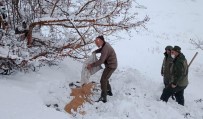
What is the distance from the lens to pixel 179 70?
27.4 ft

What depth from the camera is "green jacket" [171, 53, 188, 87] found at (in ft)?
27.4

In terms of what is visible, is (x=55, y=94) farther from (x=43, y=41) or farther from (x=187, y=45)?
(x=187, y=45)

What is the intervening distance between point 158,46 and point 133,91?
33.6ft

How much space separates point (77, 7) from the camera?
8.94m

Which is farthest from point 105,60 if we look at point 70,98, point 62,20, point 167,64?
point 167,64

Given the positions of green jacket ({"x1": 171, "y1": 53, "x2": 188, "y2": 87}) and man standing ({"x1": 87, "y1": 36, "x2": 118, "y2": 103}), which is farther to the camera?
green jacket ({"x1": 171, "y1": 53, "x2": 188, "y2": 87})

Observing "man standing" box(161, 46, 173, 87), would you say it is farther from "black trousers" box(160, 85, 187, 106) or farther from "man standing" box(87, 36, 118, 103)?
"man standing" box(87, 36, 118, 103)

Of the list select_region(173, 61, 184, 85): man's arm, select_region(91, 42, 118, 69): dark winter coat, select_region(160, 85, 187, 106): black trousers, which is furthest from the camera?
select_region(160, 85, 187, 106): black trousers

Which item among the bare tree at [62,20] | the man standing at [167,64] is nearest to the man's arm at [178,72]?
the man standing at [167,64]

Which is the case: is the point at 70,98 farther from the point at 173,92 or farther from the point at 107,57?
the point at 173,92

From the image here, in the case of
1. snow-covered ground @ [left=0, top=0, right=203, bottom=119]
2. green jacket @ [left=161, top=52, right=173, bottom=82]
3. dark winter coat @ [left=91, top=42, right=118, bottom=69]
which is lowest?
snow-covered ground @ [left=0, top=0, right=203, bottom=119]

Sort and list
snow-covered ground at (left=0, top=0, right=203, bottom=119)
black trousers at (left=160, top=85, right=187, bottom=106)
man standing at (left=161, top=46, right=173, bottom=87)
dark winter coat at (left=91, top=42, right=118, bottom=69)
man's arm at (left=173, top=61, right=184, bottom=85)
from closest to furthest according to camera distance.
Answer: snow-covered ground at (left=0, top=0, right=203, bottom=119)
dark winter coat at (left=91, top=42, right=118, bottom=69)
man's arm at (left=173, top=61, right=184, bottom=85)
black trousers at (left=160, top=85, right=187, bottom=106)
man standing at (left=161, top=46, right=173, bottom=87)

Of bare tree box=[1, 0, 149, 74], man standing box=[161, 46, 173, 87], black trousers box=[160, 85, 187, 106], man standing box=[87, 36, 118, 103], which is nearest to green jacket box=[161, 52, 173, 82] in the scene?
man standing box=[161, 46, 173, 87]

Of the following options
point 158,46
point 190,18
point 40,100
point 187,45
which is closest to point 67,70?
point 40,100
